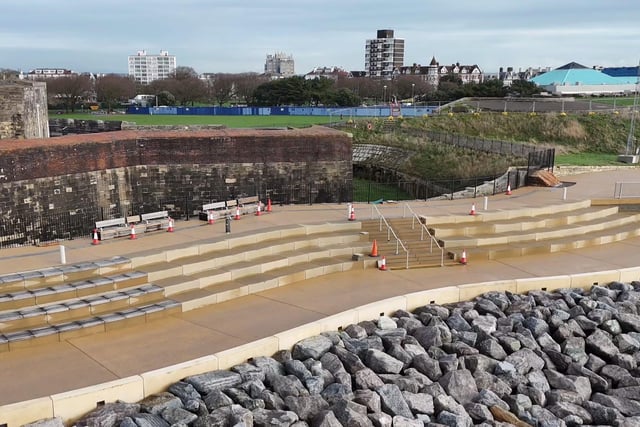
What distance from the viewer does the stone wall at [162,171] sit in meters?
15.6

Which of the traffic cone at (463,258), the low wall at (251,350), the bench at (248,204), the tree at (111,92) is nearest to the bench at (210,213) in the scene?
the bench at (248,204)

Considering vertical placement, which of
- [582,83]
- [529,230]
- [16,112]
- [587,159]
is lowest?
[529,230]

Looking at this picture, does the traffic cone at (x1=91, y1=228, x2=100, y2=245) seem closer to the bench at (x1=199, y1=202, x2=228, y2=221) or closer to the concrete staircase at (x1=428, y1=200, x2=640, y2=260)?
the bench at (x1=199, y1=202, x2=228, y2=221)

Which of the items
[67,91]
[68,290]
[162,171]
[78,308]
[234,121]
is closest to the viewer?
[78,308]

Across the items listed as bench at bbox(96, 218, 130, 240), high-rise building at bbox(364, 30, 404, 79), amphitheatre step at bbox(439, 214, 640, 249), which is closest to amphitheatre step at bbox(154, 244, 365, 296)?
amphitheatre step at bbox(439, 214, 640, 249)

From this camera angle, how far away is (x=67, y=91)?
207ft

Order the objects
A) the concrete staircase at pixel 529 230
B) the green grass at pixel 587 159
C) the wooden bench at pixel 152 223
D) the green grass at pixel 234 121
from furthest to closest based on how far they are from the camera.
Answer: the green grass at pixel 234 121
the green grass at pixel 587 159
the concrete staircase at pixel 529 230
the wooden bench at pixel 152 223

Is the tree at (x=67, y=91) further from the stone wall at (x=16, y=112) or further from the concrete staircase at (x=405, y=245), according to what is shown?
the concrete staircase at (x=405, y=245)

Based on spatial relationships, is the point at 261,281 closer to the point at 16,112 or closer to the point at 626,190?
the point at 626,190

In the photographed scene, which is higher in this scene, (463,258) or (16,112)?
(16,112)

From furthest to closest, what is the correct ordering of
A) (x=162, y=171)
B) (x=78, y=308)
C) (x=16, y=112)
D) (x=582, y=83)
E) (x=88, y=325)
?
(x=582, y=83) < (x=16, y=112) < (x=162, y=171) < (x=78, y=308) < (x=88, y=325)

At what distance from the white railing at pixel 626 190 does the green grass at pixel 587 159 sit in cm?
564

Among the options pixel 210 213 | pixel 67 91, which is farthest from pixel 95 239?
pixel 67 91

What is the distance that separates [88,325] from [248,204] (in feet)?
29.9
